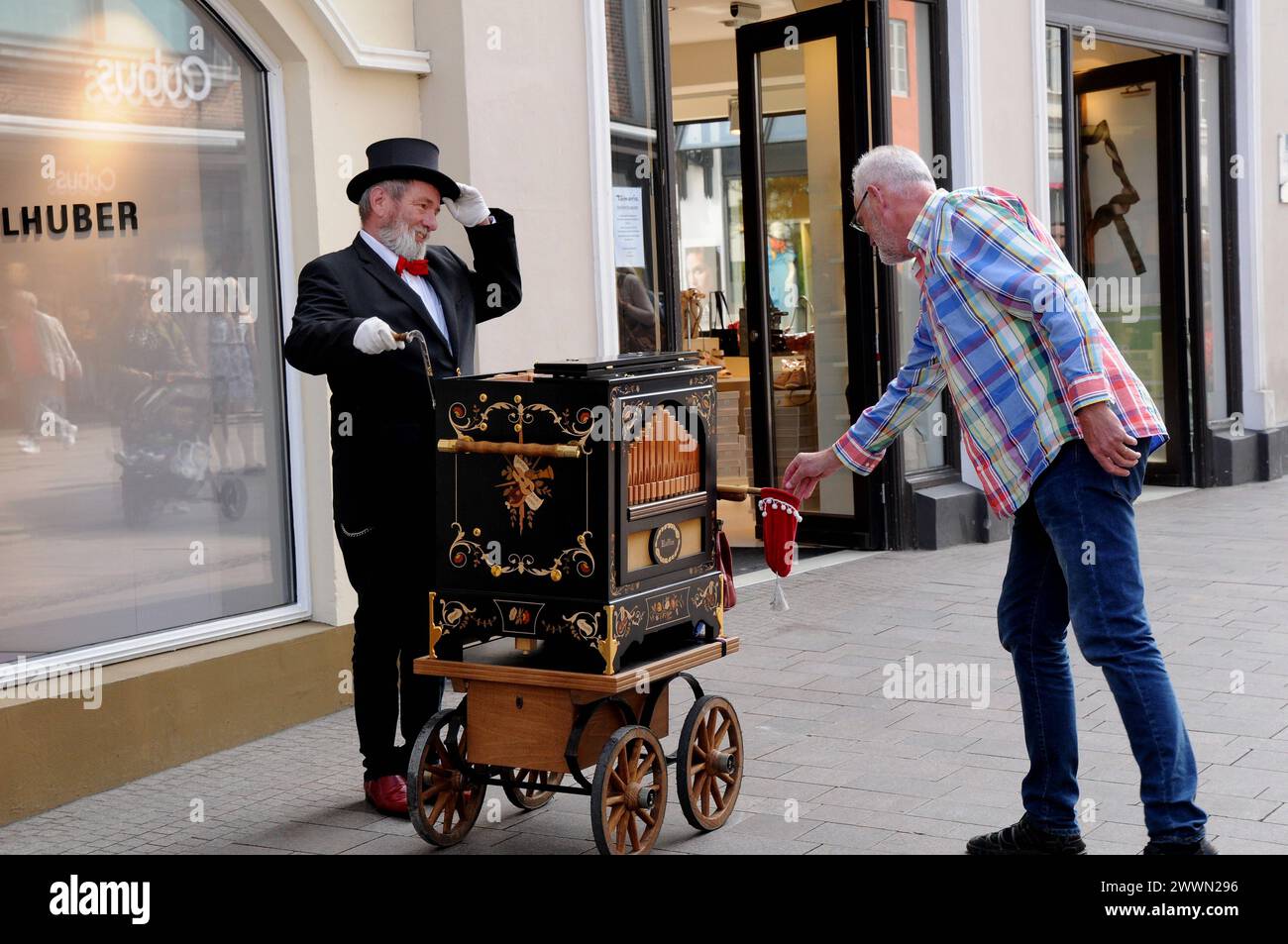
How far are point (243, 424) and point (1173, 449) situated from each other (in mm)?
8726

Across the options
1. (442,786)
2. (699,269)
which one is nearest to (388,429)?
(442,786)

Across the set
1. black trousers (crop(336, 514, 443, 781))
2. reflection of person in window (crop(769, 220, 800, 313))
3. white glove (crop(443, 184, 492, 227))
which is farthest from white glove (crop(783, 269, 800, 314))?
black trousers (crop(336, 514, 443, 781))

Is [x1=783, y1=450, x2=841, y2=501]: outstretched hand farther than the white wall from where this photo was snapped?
No

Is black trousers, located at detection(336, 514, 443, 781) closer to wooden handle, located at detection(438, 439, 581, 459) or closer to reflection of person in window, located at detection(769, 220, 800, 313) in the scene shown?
wooden handle, located at detection(438, 439, 581, 459)

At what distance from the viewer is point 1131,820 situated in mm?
4680

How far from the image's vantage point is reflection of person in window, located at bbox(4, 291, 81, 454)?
5445 millimetres

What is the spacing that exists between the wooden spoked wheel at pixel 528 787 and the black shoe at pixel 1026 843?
123 cm

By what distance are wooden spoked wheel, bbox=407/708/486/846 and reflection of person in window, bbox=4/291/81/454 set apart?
192 cm

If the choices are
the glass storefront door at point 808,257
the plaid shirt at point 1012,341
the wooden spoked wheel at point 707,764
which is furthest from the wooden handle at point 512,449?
the glass storefront door at point 808,257

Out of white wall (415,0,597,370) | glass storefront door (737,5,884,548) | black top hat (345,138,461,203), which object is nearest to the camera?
black top hat (345,138,461,203)

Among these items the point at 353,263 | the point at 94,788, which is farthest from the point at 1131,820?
the point at 94,788

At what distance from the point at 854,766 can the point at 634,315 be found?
10.7ft

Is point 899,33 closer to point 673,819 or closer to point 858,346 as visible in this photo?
point 858,346

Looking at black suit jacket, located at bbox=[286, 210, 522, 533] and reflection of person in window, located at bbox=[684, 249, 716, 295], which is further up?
reflection of person in window, located at bbox=[684, 249, 716, 295]
